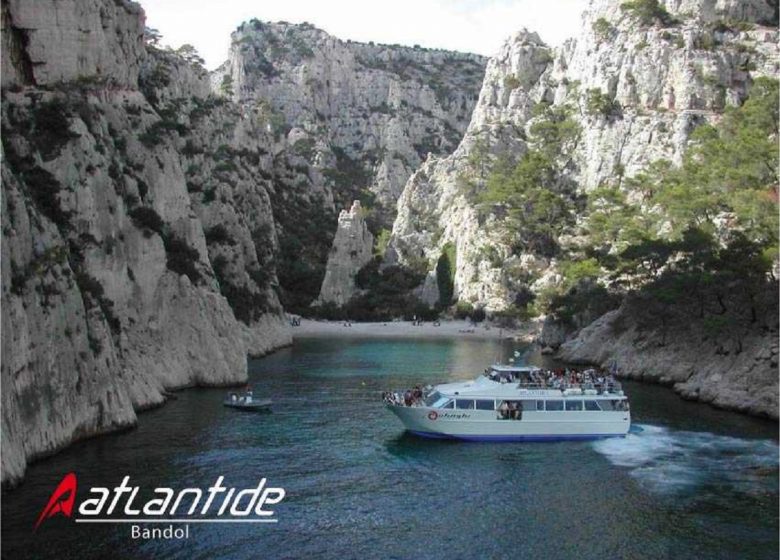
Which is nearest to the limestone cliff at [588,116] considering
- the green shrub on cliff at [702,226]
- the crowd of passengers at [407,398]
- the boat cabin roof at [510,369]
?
the green shrub on cliff at [702,226]

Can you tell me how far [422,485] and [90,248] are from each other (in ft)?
102

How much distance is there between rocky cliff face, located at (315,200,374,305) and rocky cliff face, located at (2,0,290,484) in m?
81.8

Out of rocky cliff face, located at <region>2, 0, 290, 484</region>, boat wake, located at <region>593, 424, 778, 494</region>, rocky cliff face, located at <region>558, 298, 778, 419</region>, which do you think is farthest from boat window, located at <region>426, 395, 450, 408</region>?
rocky cliff face, located at <region>558, 298, 778, 419</region>

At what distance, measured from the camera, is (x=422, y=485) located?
1606 inches

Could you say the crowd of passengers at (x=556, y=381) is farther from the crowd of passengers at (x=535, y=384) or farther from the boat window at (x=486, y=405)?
the boat window at (x=486, y=405)

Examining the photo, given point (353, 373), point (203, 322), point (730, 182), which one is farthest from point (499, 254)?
point (203, 322)

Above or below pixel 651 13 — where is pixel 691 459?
below

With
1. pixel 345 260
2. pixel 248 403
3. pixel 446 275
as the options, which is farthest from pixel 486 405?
pixel 345 260

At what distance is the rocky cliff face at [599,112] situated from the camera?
465ft

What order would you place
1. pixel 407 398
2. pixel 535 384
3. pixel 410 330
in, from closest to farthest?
pixel 407 398 < pixel 535 384 < pixel 410 330

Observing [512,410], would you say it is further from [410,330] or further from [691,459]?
[410,330]

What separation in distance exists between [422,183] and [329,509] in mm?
156415

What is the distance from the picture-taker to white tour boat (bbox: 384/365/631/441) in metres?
51.3

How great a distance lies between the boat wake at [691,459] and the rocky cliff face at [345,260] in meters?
117
